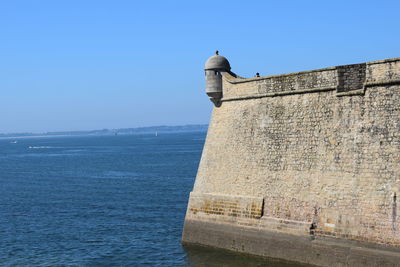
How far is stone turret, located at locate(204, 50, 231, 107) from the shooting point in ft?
76.0

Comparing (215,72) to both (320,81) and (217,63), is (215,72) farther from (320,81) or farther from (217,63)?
(320,81)

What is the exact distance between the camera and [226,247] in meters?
21.1

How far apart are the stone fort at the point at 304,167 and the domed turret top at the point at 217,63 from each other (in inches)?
1.9

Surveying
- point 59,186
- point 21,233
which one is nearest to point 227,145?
point 21,233

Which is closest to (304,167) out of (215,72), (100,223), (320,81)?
(320,81)

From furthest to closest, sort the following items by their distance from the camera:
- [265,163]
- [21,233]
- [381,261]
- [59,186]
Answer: [59,186], [21,233], [265,163], [381,261]

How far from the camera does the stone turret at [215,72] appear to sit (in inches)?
912

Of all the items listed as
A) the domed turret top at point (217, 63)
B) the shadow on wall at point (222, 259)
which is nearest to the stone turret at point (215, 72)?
the domed turret top at point (217, 63)

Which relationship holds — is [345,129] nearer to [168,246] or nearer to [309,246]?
[309,246]

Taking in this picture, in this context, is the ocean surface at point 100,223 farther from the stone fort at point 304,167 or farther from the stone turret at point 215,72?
the stone turret at point 215,72

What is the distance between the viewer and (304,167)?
19219 mm

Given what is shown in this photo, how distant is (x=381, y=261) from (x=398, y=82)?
5728 mm

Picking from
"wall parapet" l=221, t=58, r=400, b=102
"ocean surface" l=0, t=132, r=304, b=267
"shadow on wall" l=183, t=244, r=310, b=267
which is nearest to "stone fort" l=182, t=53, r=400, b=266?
"wall parapet" l=221, t=58, r=400, b=102

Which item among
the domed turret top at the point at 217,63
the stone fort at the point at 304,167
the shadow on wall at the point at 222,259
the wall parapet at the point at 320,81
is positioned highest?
the domed turret top at the point at 217,63
